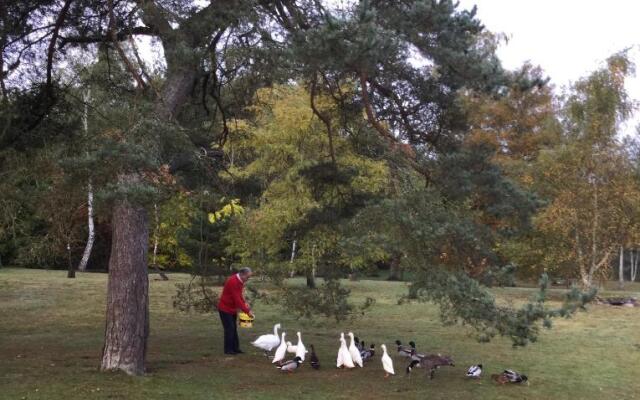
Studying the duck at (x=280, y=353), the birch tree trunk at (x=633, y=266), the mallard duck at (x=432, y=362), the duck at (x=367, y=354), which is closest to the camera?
the mallard duck at (x=432, y=362)

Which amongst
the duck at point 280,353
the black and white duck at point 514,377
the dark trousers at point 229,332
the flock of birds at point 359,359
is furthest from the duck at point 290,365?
the black and white duck at point 514,377

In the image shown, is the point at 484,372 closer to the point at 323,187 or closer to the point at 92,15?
the point at 323,187

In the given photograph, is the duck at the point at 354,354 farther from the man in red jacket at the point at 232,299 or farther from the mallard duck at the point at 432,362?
the man in red jacket at the point at 232,299

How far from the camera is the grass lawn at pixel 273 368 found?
894cm

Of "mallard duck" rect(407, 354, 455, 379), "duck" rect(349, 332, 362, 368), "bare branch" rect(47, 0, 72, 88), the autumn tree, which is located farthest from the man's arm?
the autumn tree

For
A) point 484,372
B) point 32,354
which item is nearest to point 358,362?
point 484,372

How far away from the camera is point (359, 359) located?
35.0 feet

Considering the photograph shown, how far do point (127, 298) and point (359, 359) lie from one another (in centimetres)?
377

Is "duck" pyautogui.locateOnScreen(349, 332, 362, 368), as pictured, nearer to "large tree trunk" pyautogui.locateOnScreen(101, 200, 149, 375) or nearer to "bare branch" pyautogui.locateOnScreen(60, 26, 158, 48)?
"large tree trunk" pyautogui.locateOnScreen(101, 200, 149, 375)

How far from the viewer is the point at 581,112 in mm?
25719

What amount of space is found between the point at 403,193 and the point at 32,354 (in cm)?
705

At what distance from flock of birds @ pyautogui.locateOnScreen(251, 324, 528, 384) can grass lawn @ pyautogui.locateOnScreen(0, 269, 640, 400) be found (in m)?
0.15

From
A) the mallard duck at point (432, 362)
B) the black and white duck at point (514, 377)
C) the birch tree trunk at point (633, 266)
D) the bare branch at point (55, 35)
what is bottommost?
the black and white duck at point (514, 377)

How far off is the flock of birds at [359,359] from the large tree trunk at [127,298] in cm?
227
